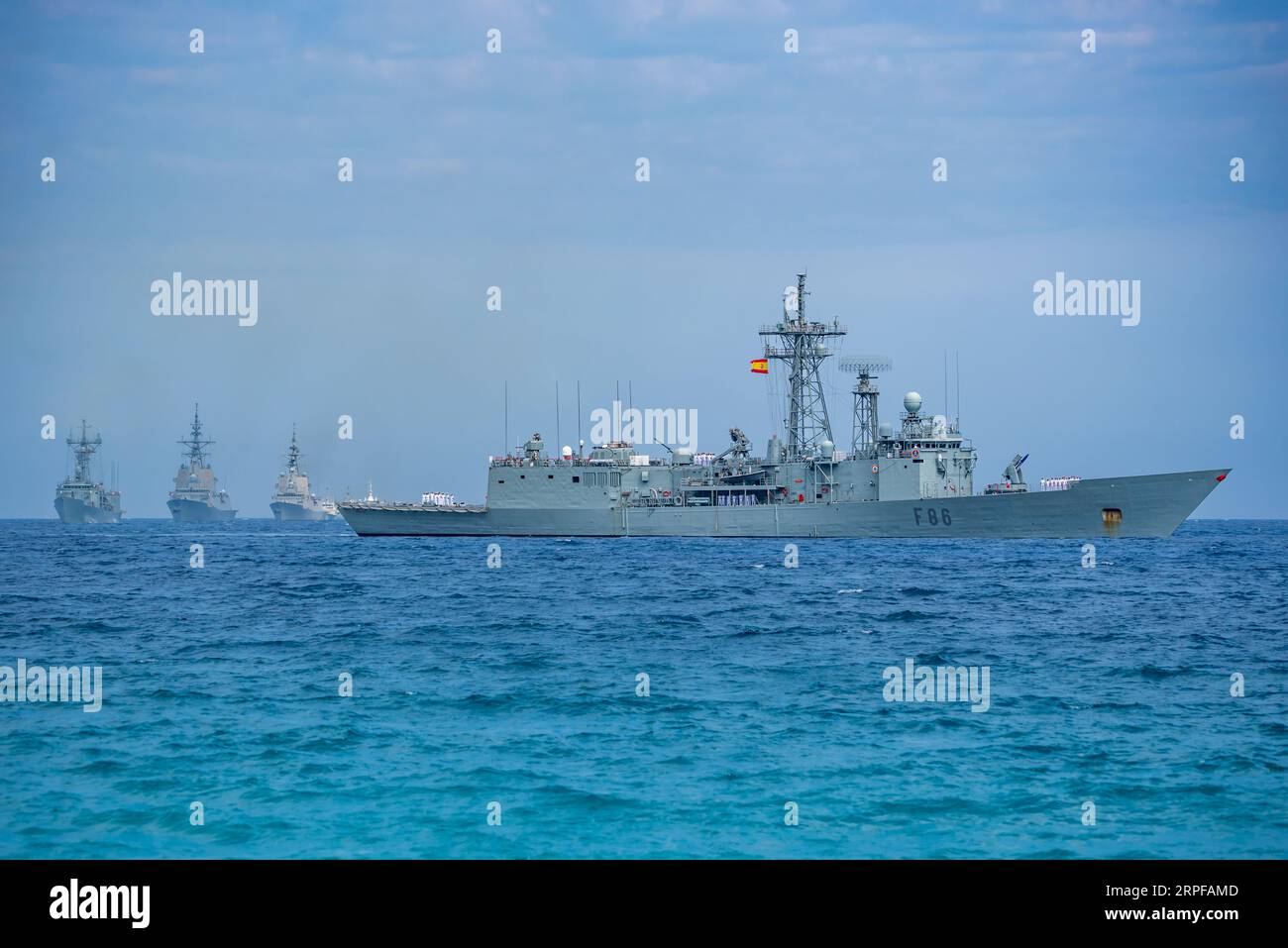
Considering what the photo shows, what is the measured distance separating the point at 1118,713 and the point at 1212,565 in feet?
123

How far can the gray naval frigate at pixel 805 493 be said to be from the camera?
189 ft

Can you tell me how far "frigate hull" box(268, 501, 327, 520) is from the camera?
189875 millimetres

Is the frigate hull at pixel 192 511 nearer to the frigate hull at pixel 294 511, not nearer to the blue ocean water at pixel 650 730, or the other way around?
the frigate hull at pixel 294 511

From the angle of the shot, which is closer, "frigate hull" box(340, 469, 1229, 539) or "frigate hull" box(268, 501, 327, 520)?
"frigate hull" box(340, 469, 1229, 539)

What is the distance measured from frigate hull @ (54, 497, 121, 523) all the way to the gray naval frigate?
107860 mm

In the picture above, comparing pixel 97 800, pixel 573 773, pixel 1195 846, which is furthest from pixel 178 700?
pixel 1195 846

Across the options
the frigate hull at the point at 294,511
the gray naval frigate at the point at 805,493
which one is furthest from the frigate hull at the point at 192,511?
the gray naval frigate at the point at 805,493

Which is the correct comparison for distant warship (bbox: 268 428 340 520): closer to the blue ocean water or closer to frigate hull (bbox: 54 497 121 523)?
frigate hull (bbox: 54 497 121 523)

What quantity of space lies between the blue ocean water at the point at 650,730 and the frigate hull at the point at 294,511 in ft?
528

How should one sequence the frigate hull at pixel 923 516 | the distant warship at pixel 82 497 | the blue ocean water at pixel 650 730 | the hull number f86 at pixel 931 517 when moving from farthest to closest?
the distant warship at pixel 82 497
the hull number f86 at pixel 931 517
the frigate hull at pixel 923 516
the blue ocean water at pixel 650 730

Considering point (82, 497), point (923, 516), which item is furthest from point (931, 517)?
point (82, 497)

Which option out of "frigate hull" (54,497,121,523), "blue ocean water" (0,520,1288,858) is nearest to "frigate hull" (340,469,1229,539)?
"blue ocean water" (0,520,1288,858)

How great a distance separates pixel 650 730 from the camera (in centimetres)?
1619
